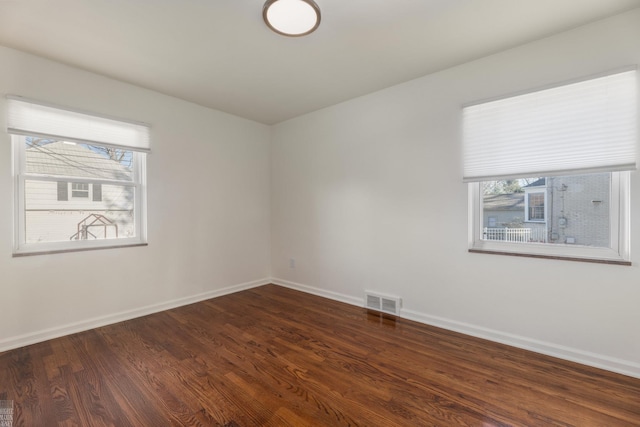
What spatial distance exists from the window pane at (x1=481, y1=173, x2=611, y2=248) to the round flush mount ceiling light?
2.12 m

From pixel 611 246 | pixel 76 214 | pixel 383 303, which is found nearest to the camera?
pixel 611 246

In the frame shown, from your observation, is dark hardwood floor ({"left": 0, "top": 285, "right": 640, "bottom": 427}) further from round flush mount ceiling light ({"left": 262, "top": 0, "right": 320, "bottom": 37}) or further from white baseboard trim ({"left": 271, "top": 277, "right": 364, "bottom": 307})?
round flush mount ceiling light ({"left": 262, "top": 0, "right": 320, "bottom": 37})

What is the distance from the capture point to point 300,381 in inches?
76.2

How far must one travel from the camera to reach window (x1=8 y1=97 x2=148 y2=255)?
2475 millimetres

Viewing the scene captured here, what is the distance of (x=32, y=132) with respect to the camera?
8.06 ft

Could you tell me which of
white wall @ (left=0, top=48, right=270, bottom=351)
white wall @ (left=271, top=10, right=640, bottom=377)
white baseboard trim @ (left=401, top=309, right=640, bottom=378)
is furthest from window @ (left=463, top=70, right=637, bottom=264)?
white wall @ (left=0, top=48, right=270, bottom=351)

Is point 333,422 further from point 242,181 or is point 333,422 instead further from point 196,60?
point 242,181

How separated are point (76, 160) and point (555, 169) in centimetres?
443

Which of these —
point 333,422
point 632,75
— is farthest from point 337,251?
point 632,75

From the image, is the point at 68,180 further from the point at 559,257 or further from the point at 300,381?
the point at 559,257

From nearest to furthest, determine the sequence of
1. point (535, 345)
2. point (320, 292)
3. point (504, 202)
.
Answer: point (535, 345)
point (504, 202)
point (320, 292)

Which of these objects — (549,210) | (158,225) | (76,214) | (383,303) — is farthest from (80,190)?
(549,210)

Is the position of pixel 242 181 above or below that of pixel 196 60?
below

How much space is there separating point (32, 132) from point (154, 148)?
1.00 metres
